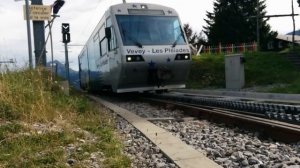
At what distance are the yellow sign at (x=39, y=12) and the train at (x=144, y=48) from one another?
205cm

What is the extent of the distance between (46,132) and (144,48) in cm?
879

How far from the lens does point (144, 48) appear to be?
49.2 ft

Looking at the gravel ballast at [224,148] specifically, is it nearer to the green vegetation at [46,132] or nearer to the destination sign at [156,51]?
the green vegetation at [46,132]

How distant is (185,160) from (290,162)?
116 cm

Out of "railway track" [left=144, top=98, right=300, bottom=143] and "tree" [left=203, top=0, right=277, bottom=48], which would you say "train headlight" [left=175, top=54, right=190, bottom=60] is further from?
"tree" [left=203, top=0, right=277, bottom=48]

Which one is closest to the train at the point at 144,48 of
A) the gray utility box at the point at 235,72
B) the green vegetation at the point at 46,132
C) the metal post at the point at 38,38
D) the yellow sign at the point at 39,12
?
the yellow sign at the point at 39,12

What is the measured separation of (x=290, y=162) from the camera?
4809mm

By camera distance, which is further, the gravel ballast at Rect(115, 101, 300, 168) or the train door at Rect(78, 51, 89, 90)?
the train door at Rect(78, 51, 89, 90)

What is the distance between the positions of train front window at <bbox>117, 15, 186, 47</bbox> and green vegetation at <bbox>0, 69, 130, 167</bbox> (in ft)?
17.3

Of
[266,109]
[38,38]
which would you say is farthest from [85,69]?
[266,109]

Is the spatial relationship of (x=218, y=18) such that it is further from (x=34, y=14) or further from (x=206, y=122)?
(x=206, y=122)

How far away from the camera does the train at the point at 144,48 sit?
586 inches

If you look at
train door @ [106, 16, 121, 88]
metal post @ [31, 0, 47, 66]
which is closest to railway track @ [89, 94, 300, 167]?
train door @ [106, 16, 121, 88]

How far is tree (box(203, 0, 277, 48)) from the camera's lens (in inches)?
2137
